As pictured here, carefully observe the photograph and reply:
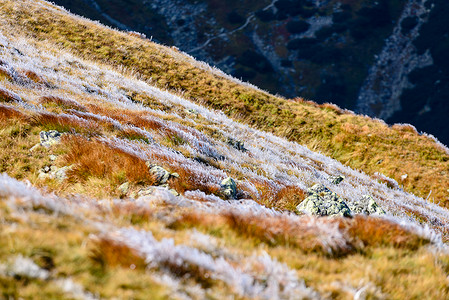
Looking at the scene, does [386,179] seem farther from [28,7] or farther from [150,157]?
[28,7]

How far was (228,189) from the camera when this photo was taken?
4.99 meters

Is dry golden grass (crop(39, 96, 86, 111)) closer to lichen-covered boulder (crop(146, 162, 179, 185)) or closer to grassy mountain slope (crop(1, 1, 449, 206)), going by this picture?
lichen-covered boulder (crop(146, 162, 179, 185))

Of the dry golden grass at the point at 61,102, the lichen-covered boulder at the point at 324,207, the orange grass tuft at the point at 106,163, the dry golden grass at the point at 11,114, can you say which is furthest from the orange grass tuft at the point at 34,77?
the lichen-covered boulder at the point at 324,207

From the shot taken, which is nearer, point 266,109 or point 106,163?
point 106,163

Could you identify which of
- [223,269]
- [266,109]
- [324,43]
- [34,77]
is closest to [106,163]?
[223,269]

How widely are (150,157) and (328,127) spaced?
14793mm

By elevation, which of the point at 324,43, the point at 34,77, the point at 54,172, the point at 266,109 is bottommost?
the point at 34,77

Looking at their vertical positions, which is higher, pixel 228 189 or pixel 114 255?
pixel 114 255

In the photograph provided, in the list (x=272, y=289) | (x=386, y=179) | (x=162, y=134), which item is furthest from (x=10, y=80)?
(x=386, y=179)

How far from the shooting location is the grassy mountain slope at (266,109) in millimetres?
15695

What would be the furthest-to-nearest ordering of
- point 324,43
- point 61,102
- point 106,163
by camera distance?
point 324,43 < point 61,102 < point 106,163

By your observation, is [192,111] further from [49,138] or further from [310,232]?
[310,232]

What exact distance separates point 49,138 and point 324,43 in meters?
67.3

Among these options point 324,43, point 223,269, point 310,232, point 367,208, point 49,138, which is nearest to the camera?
point 223,269
